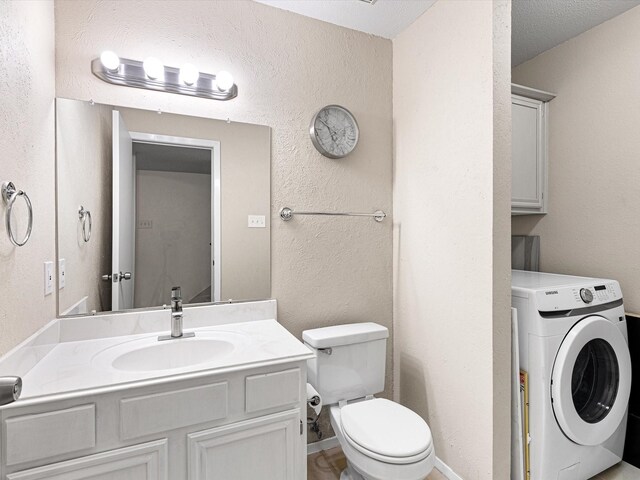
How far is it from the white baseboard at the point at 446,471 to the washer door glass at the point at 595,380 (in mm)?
684

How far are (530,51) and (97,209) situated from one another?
9.49 ft

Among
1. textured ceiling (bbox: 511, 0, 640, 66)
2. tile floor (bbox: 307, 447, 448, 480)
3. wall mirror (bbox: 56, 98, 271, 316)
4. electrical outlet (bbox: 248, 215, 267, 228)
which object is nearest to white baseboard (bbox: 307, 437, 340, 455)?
tile floor (bbox: 307, 447, 448, 480)

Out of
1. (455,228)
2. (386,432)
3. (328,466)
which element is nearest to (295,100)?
(455,228)

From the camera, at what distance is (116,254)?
5.08ft

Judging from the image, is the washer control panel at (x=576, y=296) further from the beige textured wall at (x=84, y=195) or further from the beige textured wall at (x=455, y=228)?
the beige textured wall at (x=84, y=195)

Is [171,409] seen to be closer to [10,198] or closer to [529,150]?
[10,198]

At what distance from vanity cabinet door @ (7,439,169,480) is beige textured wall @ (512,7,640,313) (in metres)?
2.48

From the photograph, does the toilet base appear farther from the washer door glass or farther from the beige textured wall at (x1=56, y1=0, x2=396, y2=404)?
the washer door glass

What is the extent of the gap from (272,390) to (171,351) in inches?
20.4

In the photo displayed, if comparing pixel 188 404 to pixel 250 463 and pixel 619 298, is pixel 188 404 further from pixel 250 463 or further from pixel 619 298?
pixel 619 298

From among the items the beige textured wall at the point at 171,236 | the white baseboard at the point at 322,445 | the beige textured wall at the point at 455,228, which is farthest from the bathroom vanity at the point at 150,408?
the beige textured wall at the point at 455,228

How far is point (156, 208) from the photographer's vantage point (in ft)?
5.36

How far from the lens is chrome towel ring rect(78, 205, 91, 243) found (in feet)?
4.89

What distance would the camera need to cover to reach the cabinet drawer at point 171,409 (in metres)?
1.05
